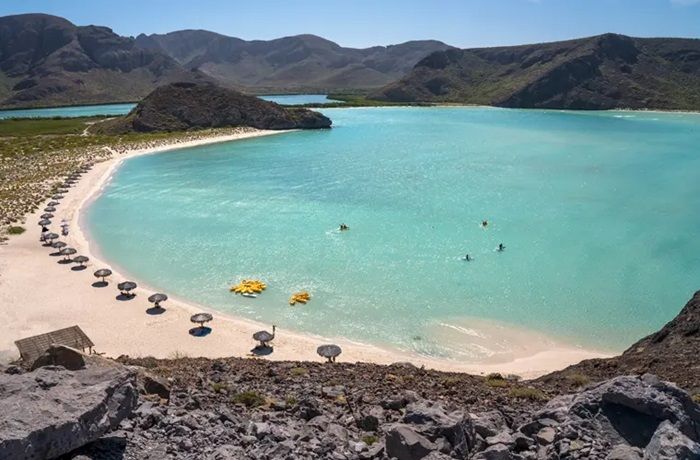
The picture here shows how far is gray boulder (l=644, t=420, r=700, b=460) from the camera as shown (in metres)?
7.98

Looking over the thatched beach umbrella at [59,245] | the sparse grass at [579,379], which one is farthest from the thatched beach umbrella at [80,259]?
the sparse grass at [579,379]

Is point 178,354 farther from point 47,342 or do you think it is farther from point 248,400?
point 248,400

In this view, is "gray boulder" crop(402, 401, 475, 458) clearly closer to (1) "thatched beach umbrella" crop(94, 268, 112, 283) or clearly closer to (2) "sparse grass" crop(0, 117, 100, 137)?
(1) "thatched beach umbrella" crop(94, 268, 112, 283)

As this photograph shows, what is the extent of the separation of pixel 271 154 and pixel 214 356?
65464mm

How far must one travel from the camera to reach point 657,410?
956cm

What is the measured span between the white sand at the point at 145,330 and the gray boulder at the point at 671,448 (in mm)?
13522

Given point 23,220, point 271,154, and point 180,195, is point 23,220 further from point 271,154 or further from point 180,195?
point 271,154

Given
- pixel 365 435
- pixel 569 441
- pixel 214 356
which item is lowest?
pixel 214 356

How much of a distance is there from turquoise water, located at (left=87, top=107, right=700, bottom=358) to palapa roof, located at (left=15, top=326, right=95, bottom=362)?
8174 mm

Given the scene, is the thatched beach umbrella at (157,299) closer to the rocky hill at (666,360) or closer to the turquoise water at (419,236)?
the turquoise water at (419,236)

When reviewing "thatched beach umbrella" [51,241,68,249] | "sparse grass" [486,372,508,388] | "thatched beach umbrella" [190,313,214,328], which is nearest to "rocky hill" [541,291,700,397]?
"sparse grass" [486,372,508,388]

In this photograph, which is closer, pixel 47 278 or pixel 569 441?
pixel 569 441

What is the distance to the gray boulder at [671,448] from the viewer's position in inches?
314

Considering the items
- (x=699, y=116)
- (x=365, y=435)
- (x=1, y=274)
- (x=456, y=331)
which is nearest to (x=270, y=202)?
(x=1, y=274)
